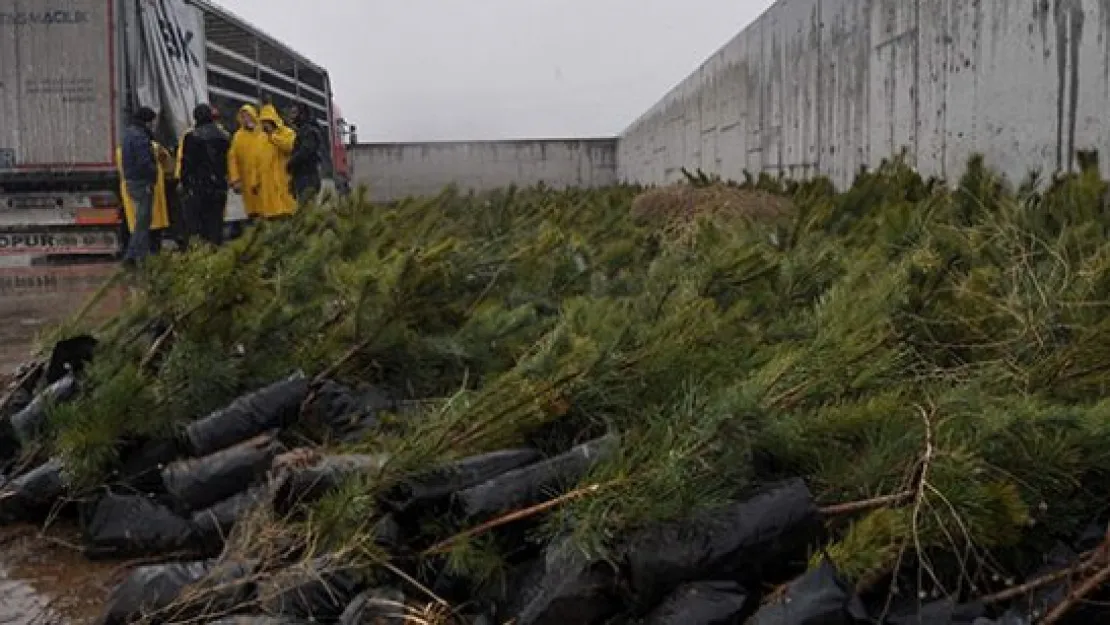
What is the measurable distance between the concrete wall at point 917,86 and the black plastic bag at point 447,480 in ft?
11.8

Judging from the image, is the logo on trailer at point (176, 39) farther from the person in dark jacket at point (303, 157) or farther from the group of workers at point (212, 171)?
the person in dark jacket at point (303, 157)

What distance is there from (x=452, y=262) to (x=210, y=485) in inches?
51.4

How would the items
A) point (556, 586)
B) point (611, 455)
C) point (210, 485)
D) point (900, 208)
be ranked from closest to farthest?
point (556, 586)
point (611, 455)
point (210, 485)
point (900, 208)

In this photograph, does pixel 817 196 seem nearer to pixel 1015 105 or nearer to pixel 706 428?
pixel 1015 105

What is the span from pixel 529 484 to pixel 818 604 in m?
0.74

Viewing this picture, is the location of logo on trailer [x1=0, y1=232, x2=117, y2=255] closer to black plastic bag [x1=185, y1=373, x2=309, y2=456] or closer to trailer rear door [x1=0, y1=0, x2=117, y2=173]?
trailer rear door [x1=0, y1=0, x2=117, y2=173]

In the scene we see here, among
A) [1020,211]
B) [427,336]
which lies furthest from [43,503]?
[1020,211]

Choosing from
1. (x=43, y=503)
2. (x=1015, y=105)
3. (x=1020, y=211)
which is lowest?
(x=43, y=503)

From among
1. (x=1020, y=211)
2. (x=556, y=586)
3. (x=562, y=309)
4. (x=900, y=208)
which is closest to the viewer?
(x=556, y=586)

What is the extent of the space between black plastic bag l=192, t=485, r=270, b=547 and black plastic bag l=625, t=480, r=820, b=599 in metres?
1.40

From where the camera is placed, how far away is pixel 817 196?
7.43 metres

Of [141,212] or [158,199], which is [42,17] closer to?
[158,199]

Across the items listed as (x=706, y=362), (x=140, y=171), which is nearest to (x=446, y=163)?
(x=140, y=171)

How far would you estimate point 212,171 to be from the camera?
414 inches
